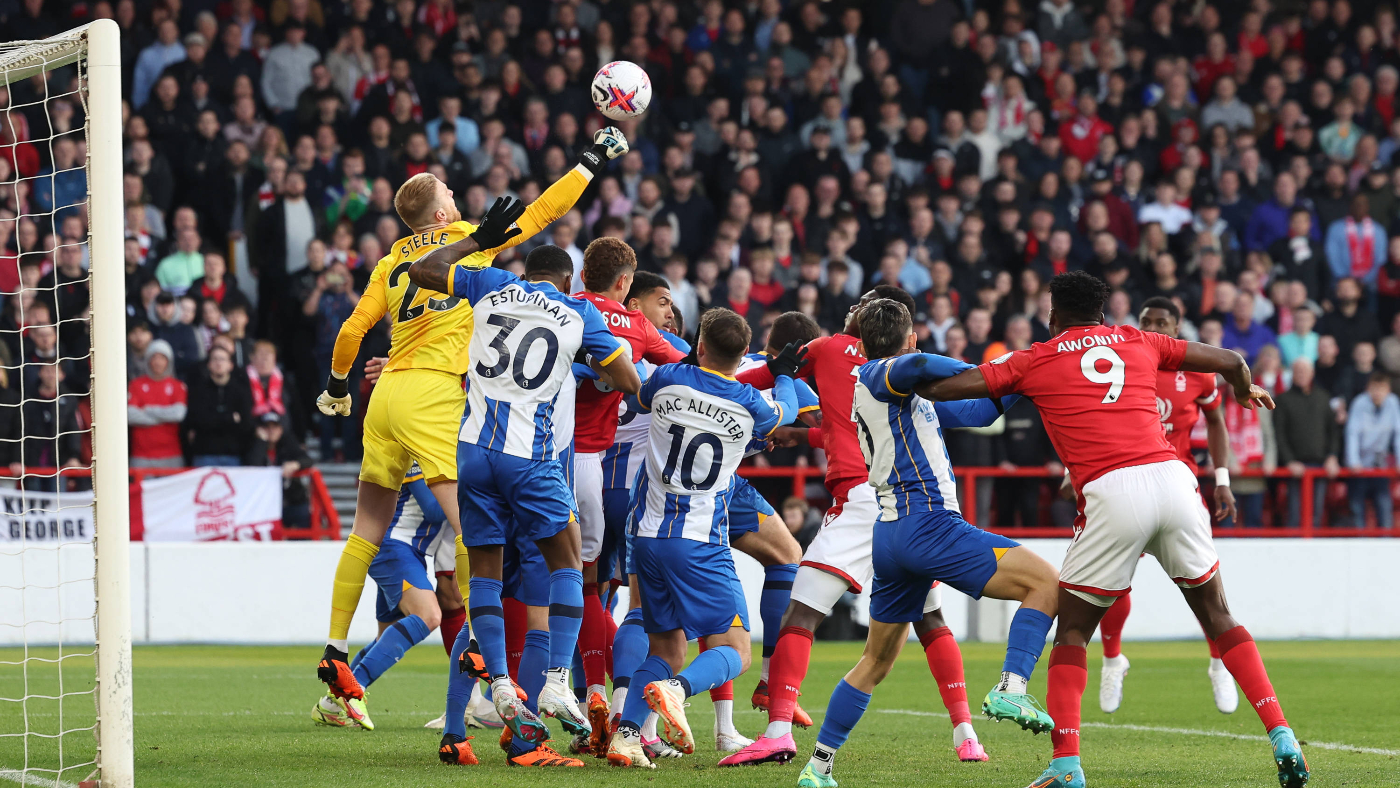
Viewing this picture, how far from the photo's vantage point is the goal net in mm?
5383

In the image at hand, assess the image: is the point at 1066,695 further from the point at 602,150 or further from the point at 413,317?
the point at 413,317

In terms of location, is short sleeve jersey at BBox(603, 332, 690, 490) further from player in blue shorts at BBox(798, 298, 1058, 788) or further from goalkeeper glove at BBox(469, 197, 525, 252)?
player in blue shorts at BBox(798, 298, 1058, 788)

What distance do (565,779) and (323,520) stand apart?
877cm

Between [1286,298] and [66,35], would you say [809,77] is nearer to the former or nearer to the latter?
[1286,298]

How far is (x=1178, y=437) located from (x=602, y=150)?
458cm

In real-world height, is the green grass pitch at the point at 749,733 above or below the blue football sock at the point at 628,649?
below

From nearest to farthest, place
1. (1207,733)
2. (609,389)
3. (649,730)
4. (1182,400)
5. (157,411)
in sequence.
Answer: (649,730)
(609,389)
(1207,733)
(1182,400)
(157,411)

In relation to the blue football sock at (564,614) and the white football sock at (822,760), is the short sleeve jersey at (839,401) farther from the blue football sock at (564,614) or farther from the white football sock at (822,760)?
the white football sock at (822,760)

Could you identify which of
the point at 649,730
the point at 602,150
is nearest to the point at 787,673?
the point at 649,730

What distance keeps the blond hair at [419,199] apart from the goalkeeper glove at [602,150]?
106cm

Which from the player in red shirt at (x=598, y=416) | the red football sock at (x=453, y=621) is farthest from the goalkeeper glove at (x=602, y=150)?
the red football sock at (x=453, y=621)

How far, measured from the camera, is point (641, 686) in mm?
6711

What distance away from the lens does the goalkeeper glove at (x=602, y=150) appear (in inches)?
270

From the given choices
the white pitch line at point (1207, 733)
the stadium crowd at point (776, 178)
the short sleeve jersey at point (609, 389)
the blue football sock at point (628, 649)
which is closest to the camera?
the blue football sock at point (628, 649)
